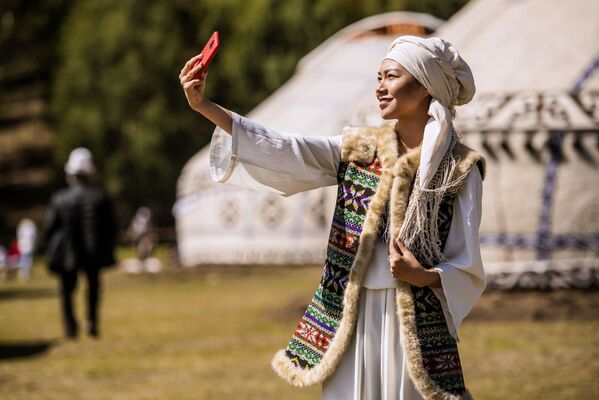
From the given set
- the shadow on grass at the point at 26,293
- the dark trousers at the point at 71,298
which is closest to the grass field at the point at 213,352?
the dark trousers at the point at 71,298

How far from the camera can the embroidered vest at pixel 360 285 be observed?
9.34 feet

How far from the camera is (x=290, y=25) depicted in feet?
78.3

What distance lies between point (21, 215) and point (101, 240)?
66.7ft

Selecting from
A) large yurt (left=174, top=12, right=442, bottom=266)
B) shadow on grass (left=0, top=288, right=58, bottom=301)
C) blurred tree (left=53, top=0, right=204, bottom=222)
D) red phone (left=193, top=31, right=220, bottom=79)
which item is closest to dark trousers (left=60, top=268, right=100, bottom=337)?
shadow on grass (left=0, top=288, right=58, bottom=301)

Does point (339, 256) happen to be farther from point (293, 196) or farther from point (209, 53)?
point (293, 196)

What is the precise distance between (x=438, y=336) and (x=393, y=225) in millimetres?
334

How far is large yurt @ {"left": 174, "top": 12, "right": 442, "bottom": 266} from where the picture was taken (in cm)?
1535

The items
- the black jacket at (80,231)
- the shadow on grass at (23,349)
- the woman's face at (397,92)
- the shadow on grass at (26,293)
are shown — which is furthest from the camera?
the shadow on grass at (26,293)

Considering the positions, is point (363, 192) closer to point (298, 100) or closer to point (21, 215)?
point (298, 100)

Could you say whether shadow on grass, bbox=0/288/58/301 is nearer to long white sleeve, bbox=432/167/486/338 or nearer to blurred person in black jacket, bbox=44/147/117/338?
blurred person in black jacket, bbox=44/147/117/338

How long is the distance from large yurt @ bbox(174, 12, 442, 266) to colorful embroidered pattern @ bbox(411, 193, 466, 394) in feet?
37.8

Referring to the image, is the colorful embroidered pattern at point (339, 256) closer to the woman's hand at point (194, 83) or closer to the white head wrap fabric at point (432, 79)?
the white head wrap fabric at point (432, 79)

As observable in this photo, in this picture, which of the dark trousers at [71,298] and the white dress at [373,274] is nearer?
the white dress at [373,274]

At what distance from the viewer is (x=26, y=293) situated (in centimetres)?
1457
